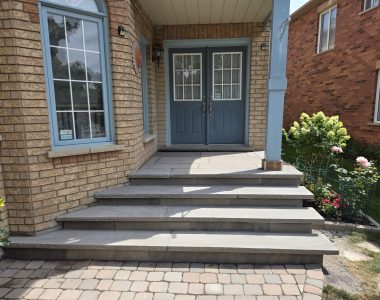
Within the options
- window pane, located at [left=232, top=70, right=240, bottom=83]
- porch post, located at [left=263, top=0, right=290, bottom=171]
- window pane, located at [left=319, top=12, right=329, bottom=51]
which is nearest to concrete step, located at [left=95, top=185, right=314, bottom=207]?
porch post, located at [left=263, top=0, right=290, bottom=171]

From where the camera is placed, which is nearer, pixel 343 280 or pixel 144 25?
pixel 343 280

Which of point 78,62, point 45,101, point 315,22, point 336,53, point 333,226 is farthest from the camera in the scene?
point 315,22

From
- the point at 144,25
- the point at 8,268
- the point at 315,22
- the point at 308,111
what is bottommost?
the point at 8,268

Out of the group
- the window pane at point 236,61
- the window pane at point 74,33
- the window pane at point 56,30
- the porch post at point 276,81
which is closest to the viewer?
the window pane at point 56,30

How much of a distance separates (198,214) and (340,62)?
24.3 feet

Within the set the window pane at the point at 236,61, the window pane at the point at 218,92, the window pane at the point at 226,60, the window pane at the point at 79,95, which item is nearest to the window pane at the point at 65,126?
the window pane at the point at 79,95

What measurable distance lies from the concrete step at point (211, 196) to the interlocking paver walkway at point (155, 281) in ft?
2.64

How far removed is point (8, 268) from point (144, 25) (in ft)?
13.0

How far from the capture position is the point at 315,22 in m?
8.88

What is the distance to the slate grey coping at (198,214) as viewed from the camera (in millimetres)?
2814

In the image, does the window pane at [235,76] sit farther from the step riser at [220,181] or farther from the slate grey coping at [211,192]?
the slate grey coping at [211,192]

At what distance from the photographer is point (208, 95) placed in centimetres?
546

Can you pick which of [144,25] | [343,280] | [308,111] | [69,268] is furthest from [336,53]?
[69,268]

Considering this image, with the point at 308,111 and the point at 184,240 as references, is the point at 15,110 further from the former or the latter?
the point at 308,111
